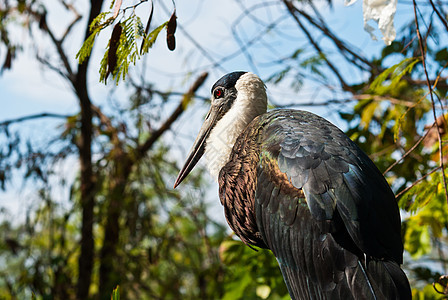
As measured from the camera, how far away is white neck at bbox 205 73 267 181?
80.7 inches

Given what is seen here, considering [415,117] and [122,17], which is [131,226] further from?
[122,17]

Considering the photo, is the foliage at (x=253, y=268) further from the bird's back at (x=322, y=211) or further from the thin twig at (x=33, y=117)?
the thin twig at (x=33, y=117)

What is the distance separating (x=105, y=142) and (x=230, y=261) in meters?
1.72

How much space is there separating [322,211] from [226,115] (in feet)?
2.63

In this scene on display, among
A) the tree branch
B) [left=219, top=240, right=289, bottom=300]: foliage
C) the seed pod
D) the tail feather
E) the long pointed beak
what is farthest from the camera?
the tree branch

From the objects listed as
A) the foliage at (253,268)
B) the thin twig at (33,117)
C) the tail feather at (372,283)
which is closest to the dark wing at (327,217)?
the tail feather at (372,283)

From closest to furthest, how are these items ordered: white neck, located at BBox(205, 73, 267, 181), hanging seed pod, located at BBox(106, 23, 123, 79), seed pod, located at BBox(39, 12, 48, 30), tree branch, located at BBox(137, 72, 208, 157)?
hanging seed pod, located at BBox(106, 23, 123, 79) → white neck, located at BBox(205, 73, 267, 181) → seed pod, located at BBox(39, 12, 48, 30) → tree branch, located at BBox(137, 72, 208, 157)

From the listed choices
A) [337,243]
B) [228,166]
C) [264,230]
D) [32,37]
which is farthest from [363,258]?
[32,37]

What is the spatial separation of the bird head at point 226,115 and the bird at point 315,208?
0.18 meters

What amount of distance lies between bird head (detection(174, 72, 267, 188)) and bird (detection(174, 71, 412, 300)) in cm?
18

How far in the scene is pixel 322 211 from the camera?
1478 mm

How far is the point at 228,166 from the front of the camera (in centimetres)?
186

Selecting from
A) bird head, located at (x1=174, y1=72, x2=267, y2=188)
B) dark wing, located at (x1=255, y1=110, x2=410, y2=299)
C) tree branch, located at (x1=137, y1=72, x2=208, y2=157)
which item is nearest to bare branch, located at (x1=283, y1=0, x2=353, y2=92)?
tree branch, located at (x1=137, y1=72, x2=208, y2=157)

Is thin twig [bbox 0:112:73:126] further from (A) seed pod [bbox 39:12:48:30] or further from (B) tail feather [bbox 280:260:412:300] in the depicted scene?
(B) tail feather [bbox 280:260:412:300]
